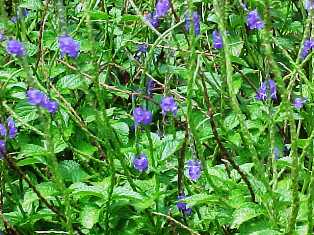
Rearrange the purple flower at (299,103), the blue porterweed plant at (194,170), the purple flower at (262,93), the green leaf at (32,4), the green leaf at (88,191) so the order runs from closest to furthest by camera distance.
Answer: the green leaf at (88,191) < the blue porterweed plant at (194,170) < the purple flower at (299,103) < the purple flower at (262,93) < the green leaf at (32,4)

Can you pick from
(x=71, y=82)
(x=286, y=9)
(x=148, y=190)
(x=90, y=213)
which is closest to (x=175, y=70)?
(x=71, y=82)

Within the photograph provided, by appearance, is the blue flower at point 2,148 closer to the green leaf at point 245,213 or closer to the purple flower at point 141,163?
the purple flower at point 141,163

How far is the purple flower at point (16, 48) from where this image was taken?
1414 mm

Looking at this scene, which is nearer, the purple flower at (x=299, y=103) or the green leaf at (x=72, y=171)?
the green leaf at (x=72, y=171)

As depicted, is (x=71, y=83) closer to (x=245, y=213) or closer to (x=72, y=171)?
(x=72, y=171)

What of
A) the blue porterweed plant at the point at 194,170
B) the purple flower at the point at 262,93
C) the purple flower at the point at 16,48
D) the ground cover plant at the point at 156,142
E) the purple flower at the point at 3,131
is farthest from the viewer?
the purple flower at the point at 262,93

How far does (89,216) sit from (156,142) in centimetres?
32

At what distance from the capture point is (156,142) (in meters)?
2.01

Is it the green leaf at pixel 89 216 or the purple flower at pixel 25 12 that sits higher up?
the purple flower at pixel 25 12

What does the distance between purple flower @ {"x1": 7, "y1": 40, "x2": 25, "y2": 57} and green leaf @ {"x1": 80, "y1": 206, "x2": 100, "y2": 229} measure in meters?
0.50

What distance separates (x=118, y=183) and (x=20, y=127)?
1.50 feet

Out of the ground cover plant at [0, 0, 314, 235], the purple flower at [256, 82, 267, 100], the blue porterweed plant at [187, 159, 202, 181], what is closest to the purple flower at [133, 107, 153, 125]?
the ground cover plant at [0, 0, 314, 235]

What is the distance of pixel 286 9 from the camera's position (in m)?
2.96

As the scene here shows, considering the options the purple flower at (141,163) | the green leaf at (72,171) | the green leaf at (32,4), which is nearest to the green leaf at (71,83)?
the green leaf at (72,171)
